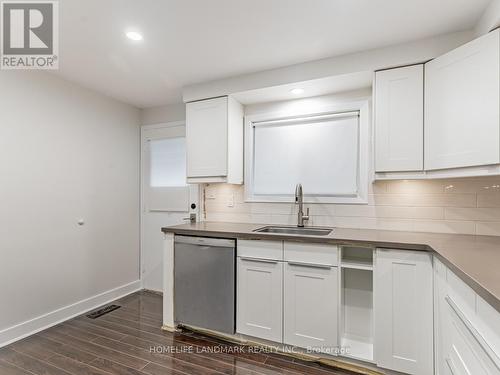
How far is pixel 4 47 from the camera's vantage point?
2.09m

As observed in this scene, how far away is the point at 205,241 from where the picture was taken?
7.87 ft

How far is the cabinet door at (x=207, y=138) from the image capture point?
8.93ft

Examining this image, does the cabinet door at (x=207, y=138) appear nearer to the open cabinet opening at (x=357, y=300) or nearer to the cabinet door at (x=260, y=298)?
the cabinet door at (x=260, y=298)

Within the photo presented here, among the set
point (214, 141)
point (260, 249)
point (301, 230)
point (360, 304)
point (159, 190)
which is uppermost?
point (214, 141)

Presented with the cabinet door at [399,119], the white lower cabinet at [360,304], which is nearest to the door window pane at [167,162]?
the white lower cabinet at [360,304]

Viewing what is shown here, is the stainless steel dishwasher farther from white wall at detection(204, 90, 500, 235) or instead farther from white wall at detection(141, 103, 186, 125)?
white wall at detection(141, 103, 186, 125)

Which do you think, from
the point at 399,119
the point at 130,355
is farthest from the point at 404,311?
the point at 130,355

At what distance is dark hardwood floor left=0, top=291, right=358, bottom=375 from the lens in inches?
77.7

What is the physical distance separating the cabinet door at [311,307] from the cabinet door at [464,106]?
114cm

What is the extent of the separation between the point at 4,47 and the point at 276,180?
254 cm

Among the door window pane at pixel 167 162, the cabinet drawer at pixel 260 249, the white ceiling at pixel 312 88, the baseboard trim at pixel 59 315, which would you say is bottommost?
the baseboard trim at pixel 59 315

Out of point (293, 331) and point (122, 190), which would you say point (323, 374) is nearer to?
point (293, 331)

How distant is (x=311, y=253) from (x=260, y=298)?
589mm

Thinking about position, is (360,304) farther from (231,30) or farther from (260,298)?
(231,30)
